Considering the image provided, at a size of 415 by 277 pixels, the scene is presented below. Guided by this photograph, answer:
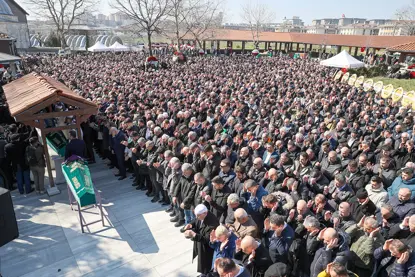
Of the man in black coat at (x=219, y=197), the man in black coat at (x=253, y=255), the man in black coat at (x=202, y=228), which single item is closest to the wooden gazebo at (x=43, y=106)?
the man in black coat at (x=219, y=197)

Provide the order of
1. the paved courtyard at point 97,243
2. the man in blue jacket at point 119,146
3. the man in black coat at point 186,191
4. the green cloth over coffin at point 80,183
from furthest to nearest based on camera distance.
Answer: the man in blue jacket at point 119,146 < the green cloth over coffin at point 80,183 < the man in black coat at point 186,191 < the paved courtyard at point 97,243

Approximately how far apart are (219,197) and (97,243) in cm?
268

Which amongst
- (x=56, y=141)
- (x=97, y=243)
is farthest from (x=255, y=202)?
(x=56, y=141)

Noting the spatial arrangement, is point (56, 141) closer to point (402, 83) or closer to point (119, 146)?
point (119, 146)

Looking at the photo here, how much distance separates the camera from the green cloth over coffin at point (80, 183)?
588 centimetres

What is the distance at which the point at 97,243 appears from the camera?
226 inches

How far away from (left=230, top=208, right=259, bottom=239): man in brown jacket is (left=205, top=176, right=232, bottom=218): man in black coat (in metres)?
0.91

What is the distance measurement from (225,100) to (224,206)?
7.53 metres

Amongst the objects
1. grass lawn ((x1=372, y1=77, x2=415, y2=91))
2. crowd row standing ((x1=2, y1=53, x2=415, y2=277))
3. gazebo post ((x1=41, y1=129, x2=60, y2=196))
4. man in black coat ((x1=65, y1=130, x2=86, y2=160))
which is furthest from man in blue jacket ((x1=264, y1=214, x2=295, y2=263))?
grass lawn ((x1=372, y1=77, x2=415, y2=91))

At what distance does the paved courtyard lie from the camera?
511 centimetres

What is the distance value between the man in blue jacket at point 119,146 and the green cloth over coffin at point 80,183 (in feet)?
4.59

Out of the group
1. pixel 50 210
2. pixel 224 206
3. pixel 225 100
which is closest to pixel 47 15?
pixel 225 100

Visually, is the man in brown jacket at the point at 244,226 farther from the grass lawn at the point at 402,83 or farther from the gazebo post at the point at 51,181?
the grass lawn at the point at 402,83

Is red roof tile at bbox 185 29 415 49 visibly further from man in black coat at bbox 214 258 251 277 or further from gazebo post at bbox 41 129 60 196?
man in black coat at bbox 214 258 251 277
